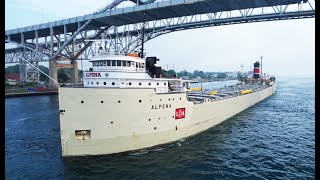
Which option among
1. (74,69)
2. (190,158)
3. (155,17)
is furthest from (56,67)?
(190,158)

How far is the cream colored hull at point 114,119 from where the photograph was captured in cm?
1608

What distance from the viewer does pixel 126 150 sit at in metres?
17.4

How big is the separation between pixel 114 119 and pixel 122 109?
3.05 ft

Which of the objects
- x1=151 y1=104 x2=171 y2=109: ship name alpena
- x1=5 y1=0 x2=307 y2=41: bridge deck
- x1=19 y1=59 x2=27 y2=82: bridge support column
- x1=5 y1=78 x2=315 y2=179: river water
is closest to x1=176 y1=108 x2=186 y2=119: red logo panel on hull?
x1=151 y1=104 x2=171 y2=109: ship name alpena

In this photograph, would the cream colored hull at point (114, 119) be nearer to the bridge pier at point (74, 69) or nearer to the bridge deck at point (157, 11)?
the bridge deck at point (157, 11)

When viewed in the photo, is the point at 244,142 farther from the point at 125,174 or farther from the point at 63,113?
the point at 63,113

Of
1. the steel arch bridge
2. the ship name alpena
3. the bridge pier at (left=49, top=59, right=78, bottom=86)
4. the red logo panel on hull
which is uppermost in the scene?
the steel arch bridge

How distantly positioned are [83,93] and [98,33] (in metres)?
48.8

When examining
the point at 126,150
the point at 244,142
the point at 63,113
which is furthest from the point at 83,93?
the point at 244,142

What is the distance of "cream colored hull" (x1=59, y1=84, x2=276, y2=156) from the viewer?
16078 mm

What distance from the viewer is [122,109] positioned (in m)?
16.7

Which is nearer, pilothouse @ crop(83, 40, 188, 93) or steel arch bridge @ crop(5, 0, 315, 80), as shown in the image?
pilothouse @ crop(83, 40, 188, 93)

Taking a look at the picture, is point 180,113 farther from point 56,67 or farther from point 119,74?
point 56,67

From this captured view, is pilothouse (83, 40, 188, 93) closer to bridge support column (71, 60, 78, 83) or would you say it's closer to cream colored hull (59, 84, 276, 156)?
cream colored hull (59, 84, 276, 156)
